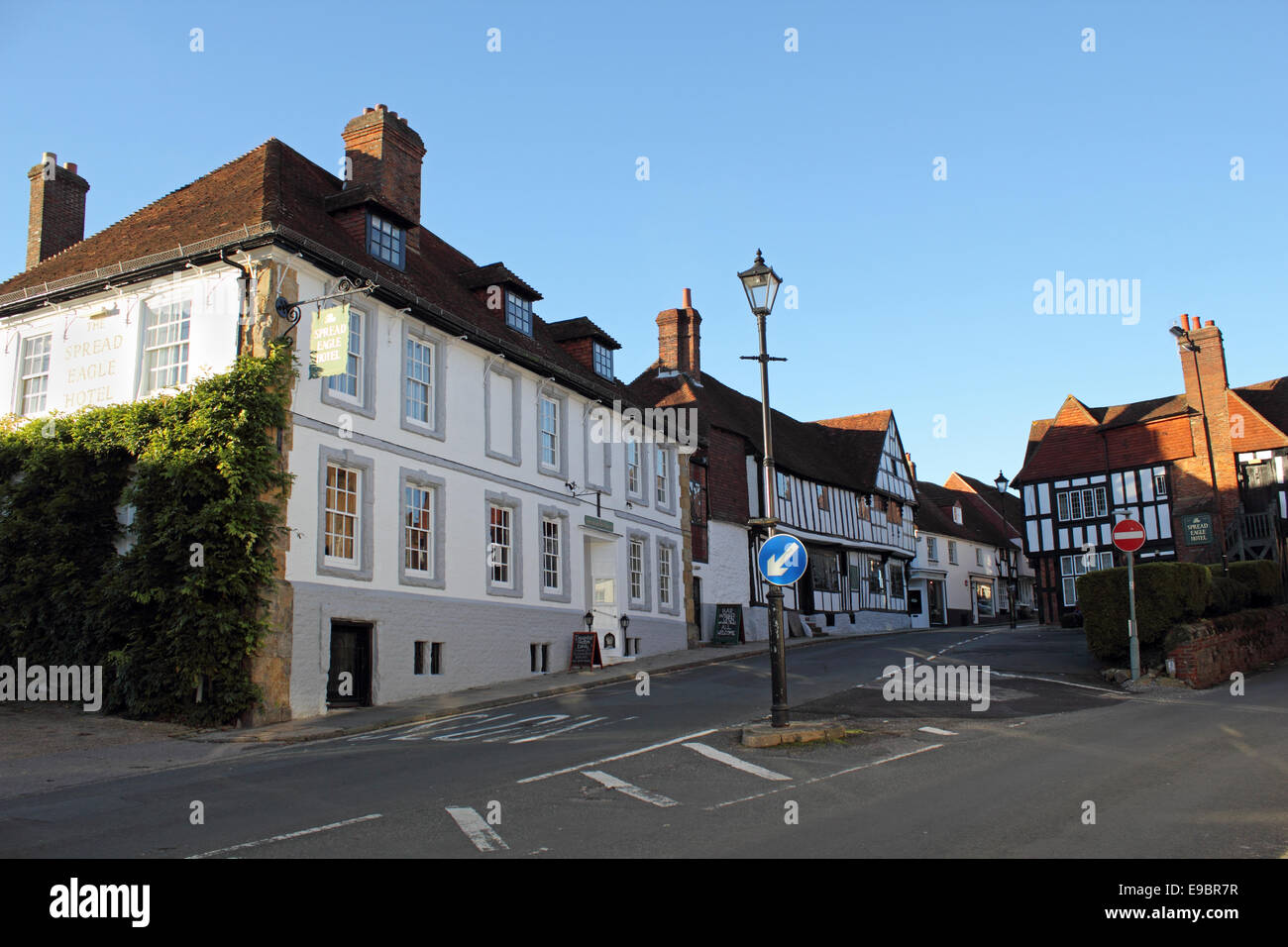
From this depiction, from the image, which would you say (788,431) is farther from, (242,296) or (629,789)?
(629,789)

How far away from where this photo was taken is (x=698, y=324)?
40250 millimetres

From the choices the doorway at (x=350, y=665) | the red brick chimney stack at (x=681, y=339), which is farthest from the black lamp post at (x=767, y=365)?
the red brick chimney stack at (x=681, y=339)

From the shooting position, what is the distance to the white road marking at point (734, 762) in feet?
35.1

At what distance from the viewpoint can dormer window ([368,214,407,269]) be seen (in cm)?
2159

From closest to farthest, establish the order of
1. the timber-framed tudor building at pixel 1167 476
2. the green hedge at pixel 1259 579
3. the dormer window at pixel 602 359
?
the green hedge at pixel 1259 579 → the dormer window at pixel 602 359 → the timber-framed tudor building at pixel 1167 476

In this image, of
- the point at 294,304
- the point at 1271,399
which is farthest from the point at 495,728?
the point at 1271,399

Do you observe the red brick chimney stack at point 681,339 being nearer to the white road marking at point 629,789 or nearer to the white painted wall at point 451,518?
the white painted wall at point 451,518

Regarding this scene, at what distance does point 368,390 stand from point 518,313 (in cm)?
773

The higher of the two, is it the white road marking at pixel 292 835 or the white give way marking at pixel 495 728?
the white give way marking at pixel 495 728

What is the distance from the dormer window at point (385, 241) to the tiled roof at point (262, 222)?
0.30 meters

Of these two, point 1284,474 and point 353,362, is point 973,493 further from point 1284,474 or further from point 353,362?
point 353,362

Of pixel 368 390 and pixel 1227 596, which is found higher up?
pixel 368 390

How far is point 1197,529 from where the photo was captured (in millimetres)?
41219
